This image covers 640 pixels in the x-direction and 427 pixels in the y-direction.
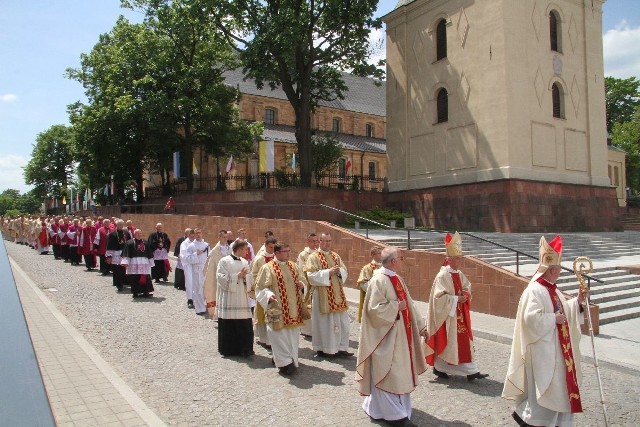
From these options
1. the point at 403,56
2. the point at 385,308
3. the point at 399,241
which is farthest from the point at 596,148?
the point at 385,308

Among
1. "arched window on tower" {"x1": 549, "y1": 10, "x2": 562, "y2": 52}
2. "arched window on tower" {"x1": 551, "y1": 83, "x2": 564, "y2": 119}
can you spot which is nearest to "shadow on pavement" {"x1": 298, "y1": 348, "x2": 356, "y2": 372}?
"arched window on tower" {"x1": 551, "y1": 83, "x2": 564, "y2": 119}

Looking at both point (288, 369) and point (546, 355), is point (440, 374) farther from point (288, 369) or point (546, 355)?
point (546, 355)

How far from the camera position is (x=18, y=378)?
1.49 metres

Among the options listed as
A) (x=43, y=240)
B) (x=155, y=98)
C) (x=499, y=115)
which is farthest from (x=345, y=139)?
(x=43, y=240)

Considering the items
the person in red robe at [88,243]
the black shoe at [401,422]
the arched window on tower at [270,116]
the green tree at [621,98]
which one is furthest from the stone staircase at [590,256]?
the green tree at [621,98]

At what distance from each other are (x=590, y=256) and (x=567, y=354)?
14.6 metres

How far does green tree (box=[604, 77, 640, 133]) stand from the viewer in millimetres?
53531

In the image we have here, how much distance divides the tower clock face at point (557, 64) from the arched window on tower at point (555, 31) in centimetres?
54

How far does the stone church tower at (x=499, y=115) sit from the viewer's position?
22797mm

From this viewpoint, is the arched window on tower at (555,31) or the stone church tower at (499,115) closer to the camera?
the stone church tower at (499,115)

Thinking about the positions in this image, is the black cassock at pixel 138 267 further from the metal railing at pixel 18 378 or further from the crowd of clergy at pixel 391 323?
the metal railing at pixel 18 378

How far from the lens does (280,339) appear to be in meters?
7.82

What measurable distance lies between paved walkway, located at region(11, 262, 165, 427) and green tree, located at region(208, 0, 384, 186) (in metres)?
17.1

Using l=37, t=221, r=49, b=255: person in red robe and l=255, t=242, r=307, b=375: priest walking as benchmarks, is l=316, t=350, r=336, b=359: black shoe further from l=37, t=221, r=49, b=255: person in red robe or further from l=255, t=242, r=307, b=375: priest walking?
l=37, t=221, r=49, b=255: person in red robe
